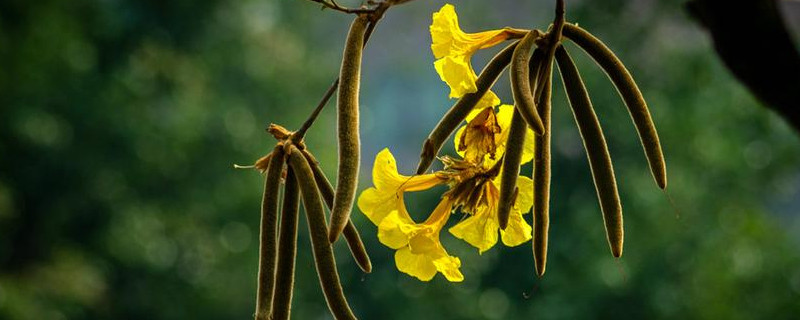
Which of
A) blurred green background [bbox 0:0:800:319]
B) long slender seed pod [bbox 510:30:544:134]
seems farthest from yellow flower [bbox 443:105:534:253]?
blurred green background [bbox 0:0:800:319]

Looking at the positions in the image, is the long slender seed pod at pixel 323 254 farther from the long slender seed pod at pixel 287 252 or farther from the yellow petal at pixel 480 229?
the yellow petal at pixel 480 229

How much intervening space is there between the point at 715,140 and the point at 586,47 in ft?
38.7

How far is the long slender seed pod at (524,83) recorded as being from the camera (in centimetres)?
73

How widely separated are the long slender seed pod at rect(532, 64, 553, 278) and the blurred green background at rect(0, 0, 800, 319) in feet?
31.5

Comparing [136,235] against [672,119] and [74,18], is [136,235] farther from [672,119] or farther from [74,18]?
[672,119]

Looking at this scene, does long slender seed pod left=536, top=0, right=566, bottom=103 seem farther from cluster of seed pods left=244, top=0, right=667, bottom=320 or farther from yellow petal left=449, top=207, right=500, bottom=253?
yellow petal left=449, top=207, right=500, bottom=253

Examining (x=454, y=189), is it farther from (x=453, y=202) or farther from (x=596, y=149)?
(x=596, y=149)

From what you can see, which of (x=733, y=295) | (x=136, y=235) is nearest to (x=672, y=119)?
(x=733, y=295)

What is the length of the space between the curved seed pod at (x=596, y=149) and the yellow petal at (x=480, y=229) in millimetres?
104

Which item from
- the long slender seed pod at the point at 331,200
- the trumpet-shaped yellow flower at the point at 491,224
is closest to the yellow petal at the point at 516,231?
the trumpet-shaped yellow flower at the point at 491,224

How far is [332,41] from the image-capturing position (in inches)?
708

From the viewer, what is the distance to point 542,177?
0.82m

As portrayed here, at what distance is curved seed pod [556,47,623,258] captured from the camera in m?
0.82

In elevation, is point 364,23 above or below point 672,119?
below
